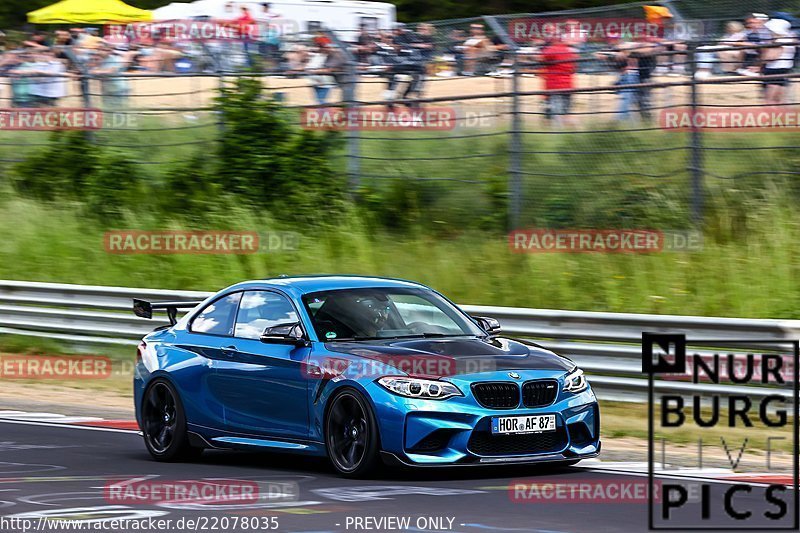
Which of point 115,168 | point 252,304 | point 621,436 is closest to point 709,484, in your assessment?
point 621,436

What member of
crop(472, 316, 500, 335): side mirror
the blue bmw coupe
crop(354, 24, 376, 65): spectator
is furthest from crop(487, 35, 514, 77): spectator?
crop(472, 316, 500, 335): side mirror

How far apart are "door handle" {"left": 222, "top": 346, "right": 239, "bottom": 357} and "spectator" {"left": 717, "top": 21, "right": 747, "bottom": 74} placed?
7.71 metres

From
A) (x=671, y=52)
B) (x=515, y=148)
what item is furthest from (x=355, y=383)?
(x=515, y=148)

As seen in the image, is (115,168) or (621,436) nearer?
(621,436)

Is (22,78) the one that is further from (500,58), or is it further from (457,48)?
(500,58)

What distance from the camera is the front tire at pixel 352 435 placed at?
9.56m

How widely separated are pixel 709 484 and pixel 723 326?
3.50 metres

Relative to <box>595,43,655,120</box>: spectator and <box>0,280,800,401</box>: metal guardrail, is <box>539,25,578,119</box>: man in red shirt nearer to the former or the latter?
<box>595,43,655,120</box>: spectator

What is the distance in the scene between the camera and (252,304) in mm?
11203

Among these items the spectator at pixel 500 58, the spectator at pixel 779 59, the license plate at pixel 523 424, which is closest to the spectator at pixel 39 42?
the spectator at pixel 500 58

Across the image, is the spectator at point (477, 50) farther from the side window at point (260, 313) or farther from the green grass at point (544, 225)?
the side window at point (260, 313)

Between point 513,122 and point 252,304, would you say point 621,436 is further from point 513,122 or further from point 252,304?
point 513,122

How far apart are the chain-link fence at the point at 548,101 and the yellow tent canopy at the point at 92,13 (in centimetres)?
1225

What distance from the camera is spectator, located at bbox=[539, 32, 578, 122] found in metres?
17.5
